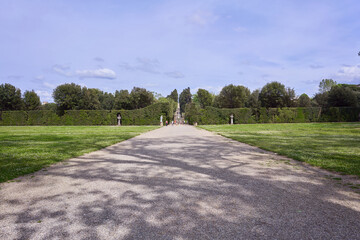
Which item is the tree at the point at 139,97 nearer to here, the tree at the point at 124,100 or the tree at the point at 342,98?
the tree at the point at 124,100

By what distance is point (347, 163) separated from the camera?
223 inches

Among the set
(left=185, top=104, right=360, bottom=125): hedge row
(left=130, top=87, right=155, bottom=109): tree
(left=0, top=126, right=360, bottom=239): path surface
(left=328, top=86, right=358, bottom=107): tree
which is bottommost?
(left=0, top=126, right=360, bottom=239): path surface

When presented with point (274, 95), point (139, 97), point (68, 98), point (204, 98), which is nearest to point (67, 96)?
point (68, 98)

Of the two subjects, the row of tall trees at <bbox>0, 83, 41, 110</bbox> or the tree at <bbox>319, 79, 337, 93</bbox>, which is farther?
the tree at <bbox>319, 79, 337, 93</bbox>

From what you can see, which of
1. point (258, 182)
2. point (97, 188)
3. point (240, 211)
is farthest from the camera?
point (258, 182)

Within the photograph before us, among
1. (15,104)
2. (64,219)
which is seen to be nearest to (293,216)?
(64,219)

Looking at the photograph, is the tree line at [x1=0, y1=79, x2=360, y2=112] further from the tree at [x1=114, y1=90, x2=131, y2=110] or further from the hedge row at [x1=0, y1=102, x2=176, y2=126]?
the hedge row at [x1=0, y1=102, x2=176, y2=126]

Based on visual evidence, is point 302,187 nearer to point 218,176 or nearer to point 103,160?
point 218,176

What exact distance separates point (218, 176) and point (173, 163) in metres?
1.69

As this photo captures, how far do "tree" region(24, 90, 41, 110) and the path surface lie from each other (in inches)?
2527

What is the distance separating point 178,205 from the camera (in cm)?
304

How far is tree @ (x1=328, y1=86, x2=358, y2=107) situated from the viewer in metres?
42.6

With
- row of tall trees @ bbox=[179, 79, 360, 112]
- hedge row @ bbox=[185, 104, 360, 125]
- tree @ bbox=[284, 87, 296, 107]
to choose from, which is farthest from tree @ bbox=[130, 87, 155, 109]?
tree @ bbox=[284, 87, 296, 107]

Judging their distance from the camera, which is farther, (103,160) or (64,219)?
(103,160)
